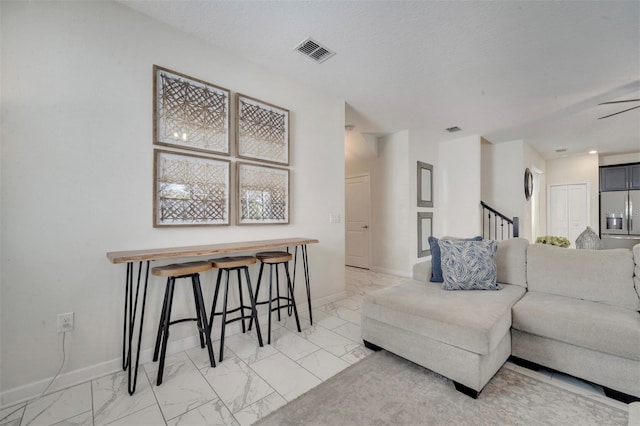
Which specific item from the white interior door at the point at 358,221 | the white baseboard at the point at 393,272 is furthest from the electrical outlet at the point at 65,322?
the white interior door at the point at 358,221

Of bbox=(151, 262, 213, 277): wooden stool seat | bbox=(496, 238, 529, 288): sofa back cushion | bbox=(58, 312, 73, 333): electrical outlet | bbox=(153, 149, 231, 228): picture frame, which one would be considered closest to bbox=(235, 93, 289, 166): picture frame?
bbox=(153, 149, 231, 228): picture frame

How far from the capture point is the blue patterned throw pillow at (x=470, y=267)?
2.19 m

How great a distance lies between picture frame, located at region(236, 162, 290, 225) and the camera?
253 cm

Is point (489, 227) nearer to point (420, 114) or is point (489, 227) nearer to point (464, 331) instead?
point (420, 114)

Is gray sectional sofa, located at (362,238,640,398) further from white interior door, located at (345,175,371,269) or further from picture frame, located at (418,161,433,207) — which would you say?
white interior door, located at (345,175,371,269)

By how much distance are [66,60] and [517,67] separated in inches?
152

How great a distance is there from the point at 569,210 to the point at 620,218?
0.89 m

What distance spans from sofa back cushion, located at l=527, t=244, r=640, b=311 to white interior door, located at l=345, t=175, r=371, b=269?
10.3 feet

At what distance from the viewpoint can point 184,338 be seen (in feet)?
7.22

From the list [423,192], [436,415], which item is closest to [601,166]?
[423,192]

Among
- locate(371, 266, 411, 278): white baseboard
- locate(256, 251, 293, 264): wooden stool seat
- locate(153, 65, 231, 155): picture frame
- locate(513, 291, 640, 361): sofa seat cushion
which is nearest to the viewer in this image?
locate(513, 291, 640, 361): sofa seat cushion

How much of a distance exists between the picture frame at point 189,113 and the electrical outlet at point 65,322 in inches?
51.4

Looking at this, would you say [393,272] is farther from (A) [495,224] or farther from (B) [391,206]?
(A) [495,224]

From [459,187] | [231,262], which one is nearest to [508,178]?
[459,187]
